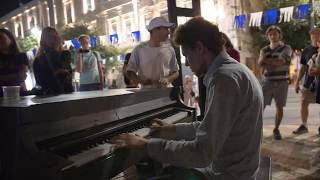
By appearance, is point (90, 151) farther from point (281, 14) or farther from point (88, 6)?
point (88, 6)

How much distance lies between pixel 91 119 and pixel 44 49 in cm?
212

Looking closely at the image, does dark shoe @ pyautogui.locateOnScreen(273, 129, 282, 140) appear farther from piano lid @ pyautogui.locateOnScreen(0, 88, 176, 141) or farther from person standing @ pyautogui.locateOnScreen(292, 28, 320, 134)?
piano lid @ pyautogui.locateOnScreen(0, 88, 176, 141)

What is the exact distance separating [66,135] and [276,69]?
409 cm

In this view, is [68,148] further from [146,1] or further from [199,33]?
[146,1]

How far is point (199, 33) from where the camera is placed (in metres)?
1.40

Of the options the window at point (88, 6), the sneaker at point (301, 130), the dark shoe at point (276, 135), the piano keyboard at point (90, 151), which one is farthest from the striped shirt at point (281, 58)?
the window at point (88, 6)

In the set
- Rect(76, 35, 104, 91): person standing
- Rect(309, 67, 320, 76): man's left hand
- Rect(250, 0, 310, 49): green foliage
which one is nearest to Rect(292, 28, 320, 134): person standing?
Rect(309, 67, 320, 76): man's left hand

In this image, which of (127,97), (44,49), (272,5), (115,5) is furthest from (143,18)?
(127,97)

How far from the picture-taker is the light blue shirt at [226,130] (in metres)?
1.32

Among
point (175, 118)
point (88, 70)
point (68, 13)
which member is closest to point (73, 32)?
point (68, 13)

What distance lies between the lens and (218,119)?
4.32ft

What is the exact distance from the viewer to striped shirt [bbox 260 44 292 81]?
16.7 ft

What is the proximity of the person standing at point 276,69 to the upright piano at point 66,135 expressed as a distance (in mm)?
3206

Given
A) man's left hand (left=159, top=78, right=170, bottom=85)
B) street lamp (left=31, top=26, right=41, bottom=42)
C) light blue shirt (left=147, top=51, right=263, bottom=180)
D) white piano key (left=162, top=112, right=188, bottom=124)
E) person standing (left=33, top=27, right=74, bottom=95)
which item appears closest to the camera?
light blue shirt (left=147, top=51, right=263, bottom=180)
